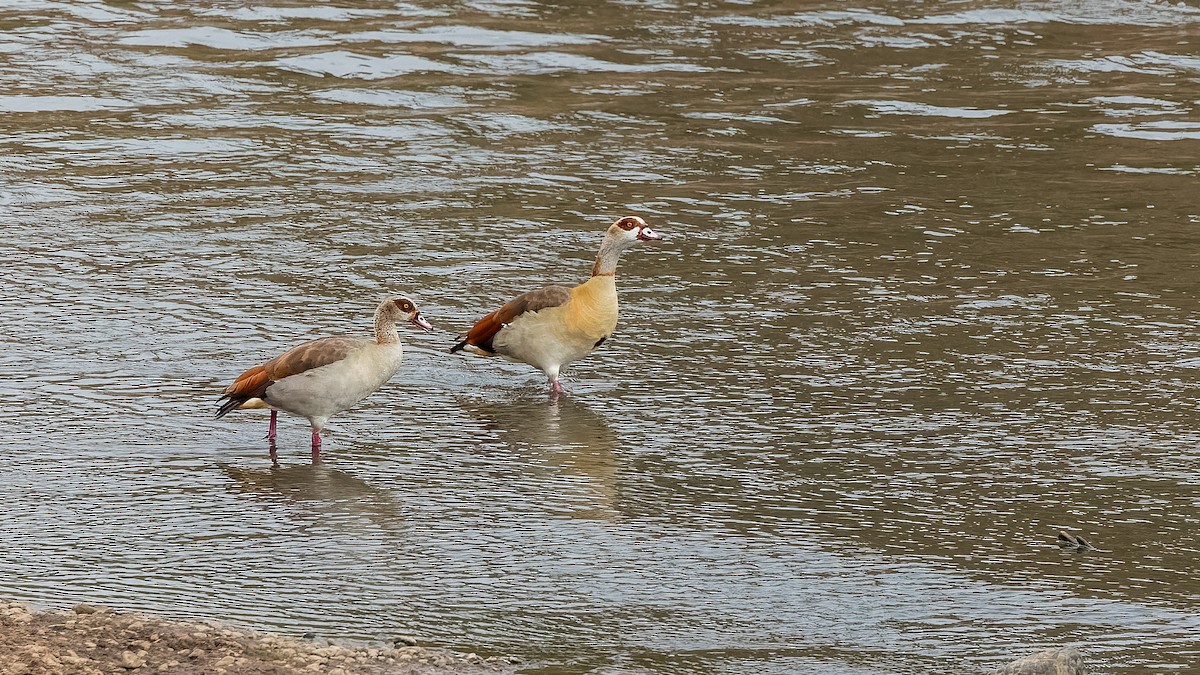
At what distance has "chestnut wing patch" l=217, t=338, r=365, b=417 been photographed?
9.45m

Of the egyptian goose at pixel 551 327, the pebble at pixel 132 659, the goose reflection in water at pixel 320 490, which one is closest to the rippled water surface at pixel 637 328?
the goose reflection in water at pixel 320 490

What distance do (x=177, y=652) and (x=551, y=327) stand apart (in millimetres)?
4401

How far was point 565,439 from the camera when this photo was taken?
9898 millimetres

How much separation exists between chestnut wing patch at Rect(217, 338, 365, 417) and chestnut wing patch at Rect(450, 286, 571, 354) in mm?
1350

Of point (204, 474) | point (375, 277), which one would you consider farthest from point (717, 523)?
point (375, 277)

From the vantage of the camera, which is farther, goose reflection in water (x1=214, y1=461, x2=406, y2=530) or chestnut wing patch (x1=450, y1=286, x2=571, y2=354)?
chestnut wing patch (x1=450, y1=286, x2=571, y2=354)

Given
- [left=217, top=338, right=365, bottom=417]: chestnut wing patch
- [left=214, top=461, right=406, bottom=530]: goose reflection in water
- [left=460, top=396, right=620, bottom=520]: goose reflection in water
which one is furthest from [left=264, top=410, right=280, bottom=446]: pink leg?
[left=460, top=396, right=620, bottom=520]: goose reflection in water

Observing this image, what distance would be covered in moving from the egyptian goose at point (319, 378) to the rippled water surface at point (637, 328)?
274 millimetres

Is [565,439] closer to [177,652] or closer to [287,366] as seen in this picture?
[287,366]

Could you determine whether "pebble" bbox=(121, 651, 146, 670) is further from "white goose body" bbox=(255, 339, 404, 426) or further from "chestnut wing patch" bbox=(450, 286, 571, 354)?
"chestnut wing patch" bbox=(450, 286, 571, 354)

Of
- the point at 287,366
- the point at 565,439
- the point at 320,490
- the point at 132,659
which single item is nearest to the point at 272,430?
the point at 287,366

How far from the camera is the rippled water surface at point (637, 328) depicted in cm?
766

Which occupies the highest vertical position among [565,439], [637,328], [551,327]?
[551,327]

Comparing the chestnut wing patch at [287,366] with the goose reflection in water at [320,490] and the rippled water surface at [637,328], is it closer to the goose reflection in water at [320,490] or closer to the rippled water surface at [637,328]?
the rippled water surface at [637,328]
